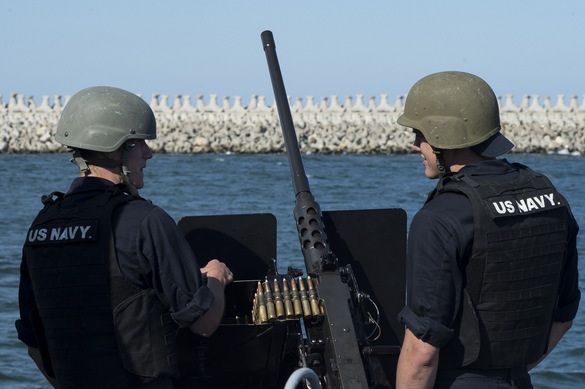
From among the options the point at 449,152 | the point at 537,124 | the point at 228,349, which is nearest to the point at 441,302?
the point at 449,152

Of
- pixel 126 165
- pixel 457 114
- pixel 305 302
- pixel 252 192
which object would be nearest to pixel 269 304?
pixel 305 302

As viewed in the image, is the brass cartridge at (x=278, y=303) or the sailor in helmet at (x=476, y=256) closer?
the sailor in helmet at (x=476, y=256)

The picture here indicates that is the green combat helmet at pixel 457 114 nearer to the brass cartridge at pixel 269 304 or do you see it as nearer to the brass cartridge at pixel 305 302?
the brass cartridge at pixel 305 302

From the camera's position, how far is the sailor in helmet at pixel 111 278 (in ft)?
10.9

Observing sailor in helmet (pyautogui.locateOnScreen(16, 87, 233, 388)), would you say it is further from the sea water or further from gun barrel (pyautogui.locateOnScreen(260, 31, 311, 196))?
the sea water

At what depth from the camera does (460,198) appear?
10.9ft

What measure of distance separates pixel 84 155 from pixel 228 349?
1.00m

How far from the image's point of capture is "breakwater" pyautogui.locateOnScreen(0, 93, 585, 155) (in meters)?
71.9

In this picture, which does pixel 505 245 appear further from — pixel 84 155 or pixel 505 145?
pixel 84 155

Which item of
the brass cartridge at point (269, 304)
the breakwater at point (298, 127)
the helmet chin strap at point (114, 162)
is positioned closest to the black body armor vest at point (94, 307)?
the helmet chin strap at point (114, 162)

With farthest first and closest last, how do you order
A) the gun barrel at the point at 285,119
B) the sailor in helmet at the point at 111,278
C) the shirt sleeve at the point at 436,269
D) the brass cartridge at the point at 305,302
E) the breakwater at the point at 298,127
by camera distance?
1. the breakwater at the point at 298,127
2. the gun barrel at the point at 285,119
3. the brass cartridge at the point at 305,302
4. the sailor in helmet at the point at 111,278
5. the shirt sleeve at the point at 436,269

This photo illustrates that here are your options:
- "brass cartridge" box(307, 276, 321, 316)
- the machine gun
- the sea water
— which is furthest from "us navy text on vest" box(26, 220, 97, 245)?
the sea water

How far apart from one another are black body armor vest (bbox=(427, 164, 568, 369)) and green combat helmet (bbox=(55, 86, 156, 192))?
110 centimetres

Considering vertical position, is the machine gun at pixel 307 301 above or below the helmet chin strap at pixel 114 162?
below
